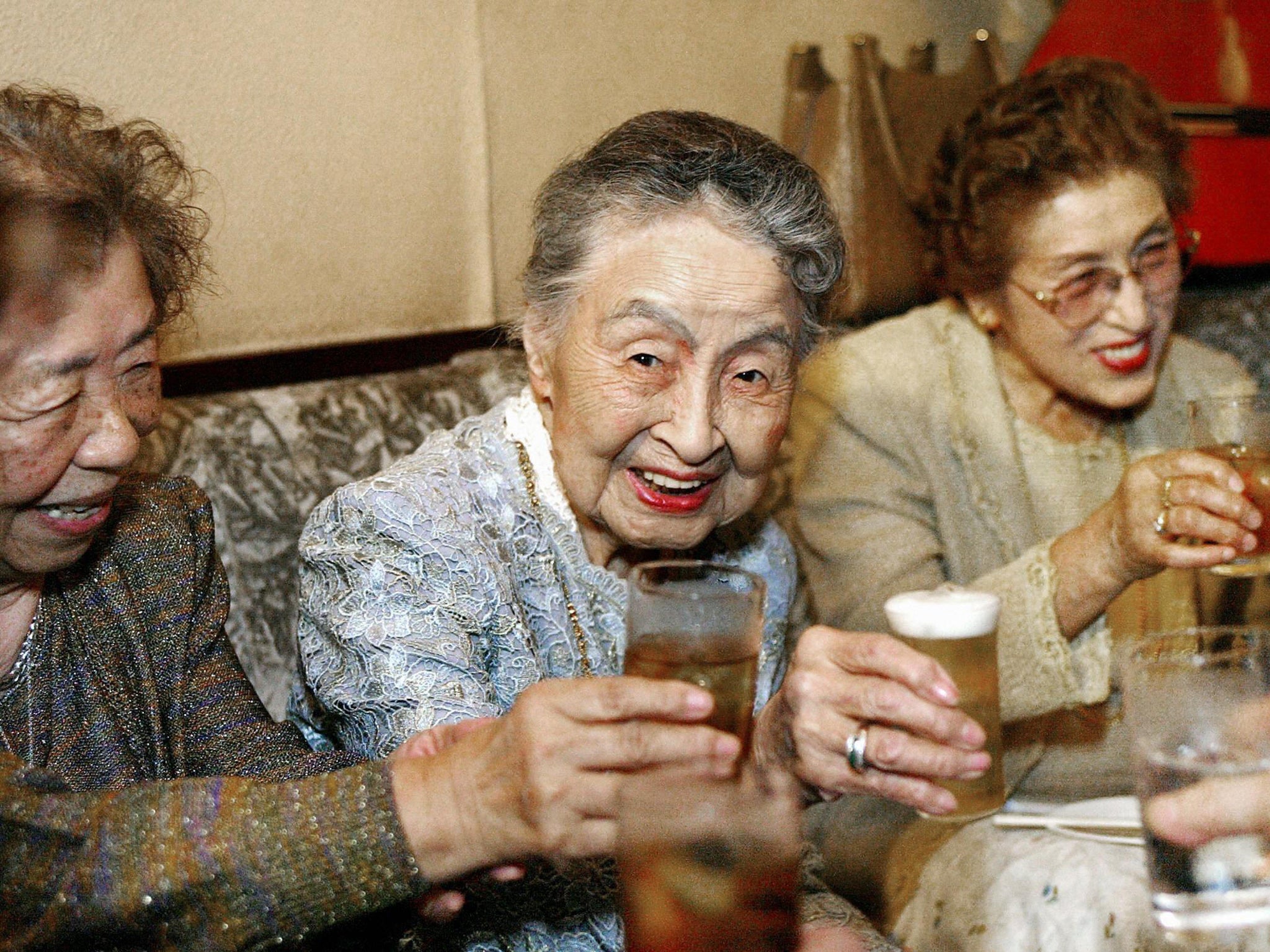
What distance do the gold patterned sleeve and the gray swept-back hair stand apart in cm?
78

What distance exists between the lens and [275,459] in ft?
6.59

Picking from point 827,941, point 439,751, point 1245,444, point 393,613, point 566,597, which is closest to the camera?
point 827,941

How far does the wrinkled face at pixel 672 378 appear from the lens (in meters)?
1.63

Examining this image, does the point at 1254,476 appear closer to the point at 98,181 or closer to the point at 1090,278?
the point at 1090,278

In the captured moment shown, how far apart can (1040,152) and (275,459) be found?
4.66ft

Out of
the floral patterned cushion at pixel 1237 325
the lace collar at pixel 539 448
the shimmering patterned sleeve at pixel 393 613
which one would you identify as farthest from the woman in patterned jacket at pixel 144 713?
the floral patterned cushion at pixel 1237 325

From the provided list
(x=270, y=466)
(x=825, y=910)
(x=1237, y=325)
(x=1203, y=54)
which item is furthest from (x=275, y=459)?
(x=1203, y=54)

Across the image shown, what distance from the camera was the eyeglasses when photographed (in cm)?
226

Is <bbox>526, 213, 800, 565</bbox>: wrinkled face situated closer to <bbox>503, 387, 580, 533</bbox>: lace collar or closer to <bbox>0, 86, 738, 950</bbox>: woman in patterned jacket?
<bbox>503, 387, 580, 533</bbox>: lace collar

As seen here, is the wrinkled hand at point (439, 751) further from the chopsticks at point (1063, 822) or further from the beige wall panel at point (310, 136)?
the beige wall panel at point (310, 136)

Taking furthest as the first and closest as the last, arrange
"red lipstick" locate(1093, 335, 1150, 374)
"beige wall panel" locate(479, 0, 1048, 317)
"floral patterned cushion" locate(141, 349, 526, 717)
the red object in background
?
the red object in background, "beige wall panel" locate(479, 0, 1048, 317), "red lipstick" locate(1093, 335, 1150, 374), "floral patterned cushion" locate(141, 349, 526, 717)

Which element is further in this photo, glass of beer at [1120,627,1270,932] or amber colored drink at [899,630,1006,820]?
amber colored drink at [899,630,1006,820]

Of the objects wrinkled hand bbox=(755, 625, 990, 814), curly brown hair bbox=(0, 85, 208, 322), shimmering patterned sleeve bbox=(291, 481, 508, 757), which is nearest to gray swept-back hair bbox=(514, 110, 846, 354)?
shimmering patterned sleeve bbox=(291, 481, 508, 757)

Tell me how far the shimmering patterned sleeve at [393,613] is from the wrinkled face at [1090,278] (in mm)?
1190
